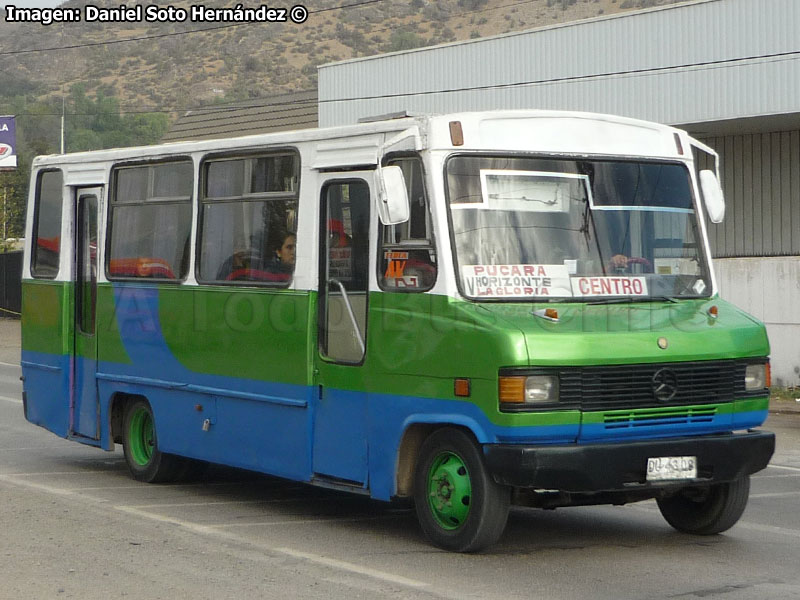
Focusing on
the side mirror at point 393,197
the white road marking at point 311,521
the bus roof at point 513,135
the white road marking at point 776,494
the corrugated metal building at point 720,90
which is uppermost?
the corrugated metal building at point 720,90

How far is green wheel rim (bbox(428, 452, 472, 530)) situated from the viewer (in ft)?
27.3

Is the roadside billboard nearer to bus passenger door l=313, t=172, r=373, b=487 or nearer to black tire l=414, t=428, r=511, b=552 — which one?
bus passenger door l=313, t=172, r=373, b=487

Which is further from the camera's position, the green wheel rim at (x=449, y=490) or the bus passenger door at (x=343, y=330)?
the bus passenger door at (x=343, y=330)

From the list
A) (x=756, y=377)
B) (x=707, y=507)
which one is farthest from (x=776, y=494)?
(x=756, y=377)

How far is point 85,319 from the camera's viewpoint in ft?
40.3

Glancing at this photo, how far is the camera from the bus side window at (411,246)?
849 centimetres

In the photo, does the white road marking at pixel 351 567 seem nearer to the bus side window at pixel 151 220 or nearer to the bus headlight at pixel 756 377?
the bus headlight at pixel 756 377

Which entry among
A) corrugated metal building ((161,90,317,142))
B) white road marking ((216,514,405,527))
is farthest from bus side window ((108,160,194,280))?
corrugated metal building ((161,90,317,142))

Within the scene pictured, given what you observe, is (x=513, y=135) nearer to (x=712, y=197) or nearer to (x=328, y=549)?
(x=712, y=197)

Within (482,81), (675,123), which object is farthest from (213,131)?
(675,123)

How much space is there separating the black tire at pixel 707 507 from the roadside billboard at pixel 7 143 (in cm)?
3983

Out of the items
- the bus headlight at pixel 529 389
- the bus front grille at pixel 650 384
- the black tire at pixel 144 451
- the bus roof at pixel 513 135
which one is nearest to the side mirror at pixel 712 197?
the bus roof at pixel 513 135

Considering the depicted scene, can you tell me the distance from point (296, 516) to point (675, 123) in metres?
13.8

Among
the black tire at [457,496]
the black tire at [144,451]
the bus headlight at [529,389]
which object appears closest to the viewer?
the bus headlight at [529,389]
